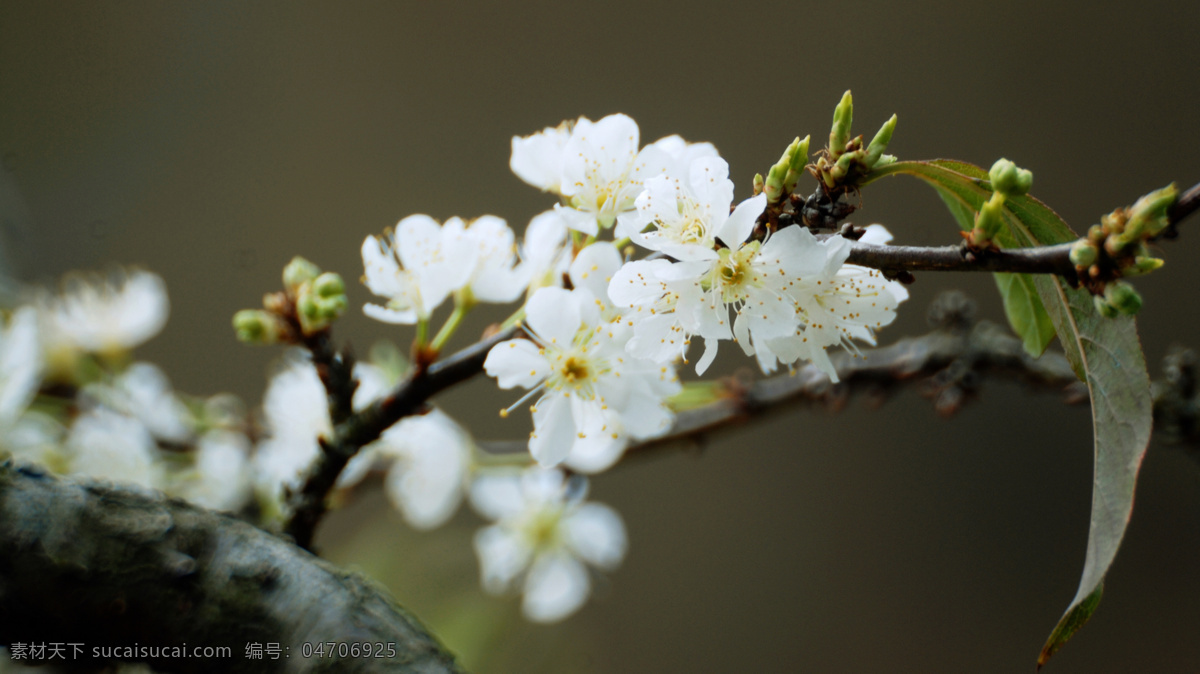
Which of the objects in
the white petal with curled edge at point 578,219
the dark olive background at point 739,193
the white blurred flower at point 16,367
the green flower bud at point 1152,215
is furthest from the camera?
the dark olive background at point 739,193

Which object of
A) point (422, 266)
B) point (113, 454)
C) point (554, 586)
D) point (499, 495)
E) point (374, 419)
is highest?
point (422, 266)

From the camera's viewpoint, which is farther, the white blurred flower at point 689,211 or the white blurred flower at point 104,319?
the white blurred flower at point 104,319

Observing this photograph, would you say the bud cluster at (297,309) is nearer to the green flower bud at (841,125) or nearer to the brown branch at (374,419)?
the brown branch at (374,419)

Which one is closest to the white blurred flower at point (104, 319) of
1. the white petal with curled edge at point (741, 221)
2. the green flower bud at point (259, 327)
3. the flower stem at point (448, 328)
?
the green flower bud at point (259, 327)

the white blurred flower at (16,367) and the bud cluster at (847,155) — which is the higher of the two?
the bud cluster at (847,155)

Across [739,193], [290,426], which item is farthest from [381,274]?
[739,193]

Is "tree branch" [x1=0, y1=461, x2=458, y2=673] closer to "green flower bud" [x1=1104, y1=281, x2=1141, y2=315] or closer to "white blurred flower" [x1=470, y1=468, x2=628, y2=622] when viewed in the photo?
"green flower bud" [x1=1104, y1=281, x2=1141, y2=315]

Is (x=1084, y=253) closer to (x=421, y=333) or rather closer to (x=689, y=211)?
(x=689, y=211)
